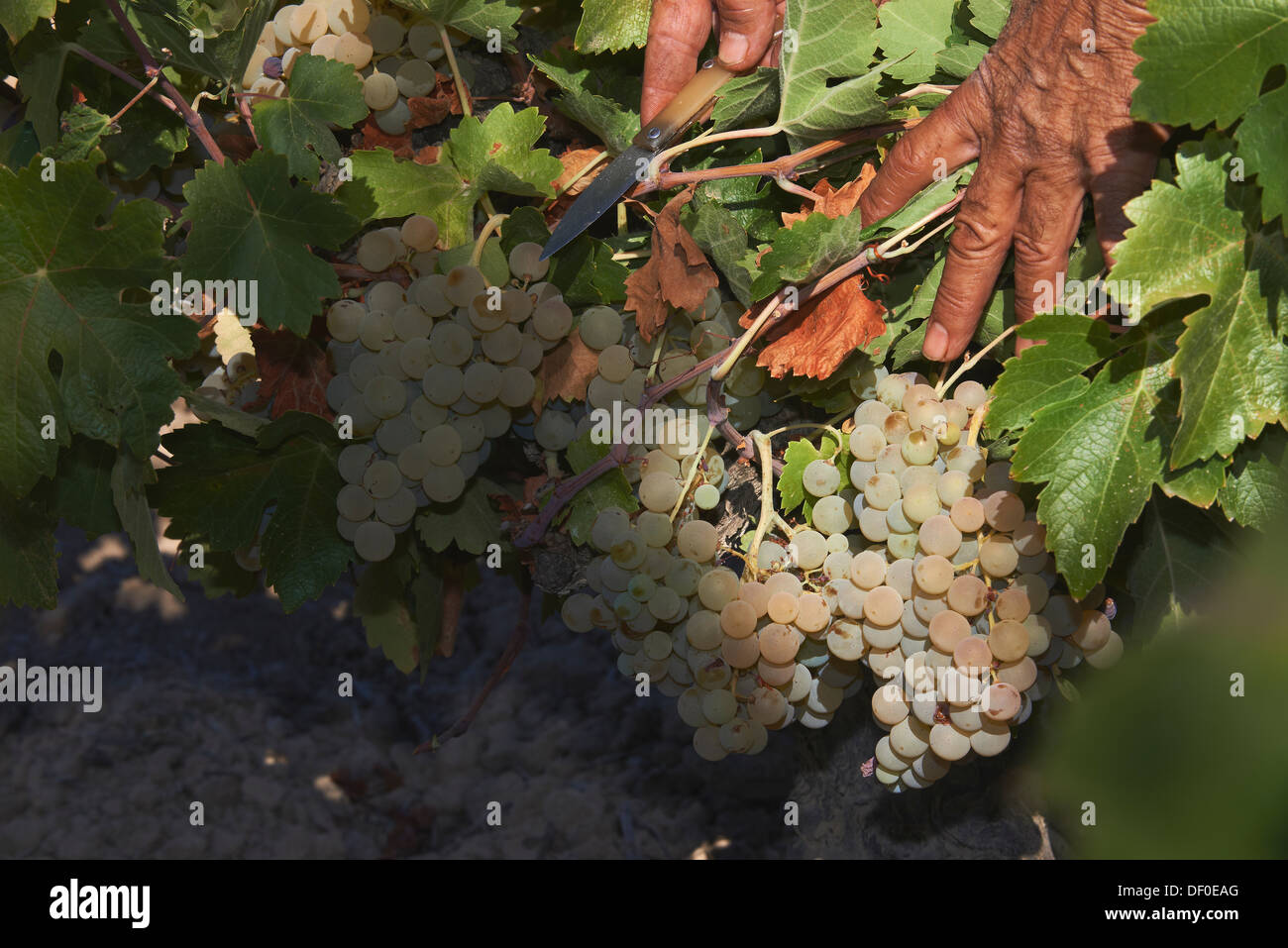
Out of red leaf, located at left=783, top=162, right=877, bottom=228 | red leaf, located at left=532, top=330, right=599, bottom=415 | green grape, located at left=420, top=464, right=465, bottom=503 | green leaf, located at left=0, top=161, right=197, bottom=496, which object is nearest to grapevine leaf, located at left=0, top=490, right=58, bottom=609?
green leaf, located at left=0, top=161, right=197, bottom=496

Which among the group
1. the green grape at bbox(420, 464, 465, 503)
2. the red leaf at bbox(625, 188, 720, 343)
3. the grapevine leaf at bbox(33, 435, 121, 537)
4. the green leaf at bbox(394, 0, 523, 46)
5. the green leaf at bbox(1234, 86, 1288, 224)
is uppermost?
the green leaf at bbox(394, 0, 523, 46)

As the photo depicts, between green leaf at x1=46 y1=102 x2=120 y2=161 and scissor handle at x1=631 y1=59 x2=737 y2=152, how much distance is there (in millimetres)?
459

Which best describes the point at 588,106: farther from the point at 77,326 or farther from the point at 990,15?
the point at 77,326

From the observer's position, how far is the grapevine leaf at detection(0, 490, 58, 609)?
0.87 metres

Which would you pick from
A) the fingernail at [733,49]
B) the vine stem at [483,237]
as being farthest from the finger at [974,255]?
the vine stem at [483,237]

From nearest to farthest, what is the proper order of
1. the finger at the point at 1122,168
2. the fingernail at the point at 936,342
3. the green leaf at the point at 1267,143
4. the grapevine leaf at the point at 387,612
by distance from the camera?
1. the green leaf at the point at 1267,143
2. the finger at the point at 1122,168
3. the fingernail at the point at 936,342
4. the grapevine leaf at the point at 387,612

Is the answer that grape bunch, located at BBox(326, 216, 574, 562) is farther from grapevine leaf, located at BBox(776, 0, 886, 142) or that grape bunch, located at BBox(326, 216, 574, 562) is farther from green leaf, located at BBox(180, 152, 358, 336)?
grapevine leaf, located at BBox(776, 0, 886, 142)

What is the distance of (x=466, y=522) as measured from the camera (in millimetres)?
874

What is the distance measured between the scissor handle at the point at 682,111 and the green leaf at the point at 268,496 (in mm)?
352

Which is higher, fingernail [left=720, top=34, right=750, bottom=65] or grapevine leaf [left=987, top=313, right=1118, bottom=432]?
fingernail [left=720, top=34, right=750, bottom=65]

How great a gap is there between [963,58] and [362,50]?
0.49m

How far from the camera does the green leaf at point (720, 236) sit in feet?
2.55

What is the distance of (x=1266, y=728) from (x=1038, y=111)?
1.40 feet

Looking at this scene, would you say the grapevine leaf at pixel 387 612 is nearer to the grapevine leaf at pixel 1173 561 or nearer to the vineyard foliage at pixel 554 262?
the vineyard foliage at pixel 554 262
